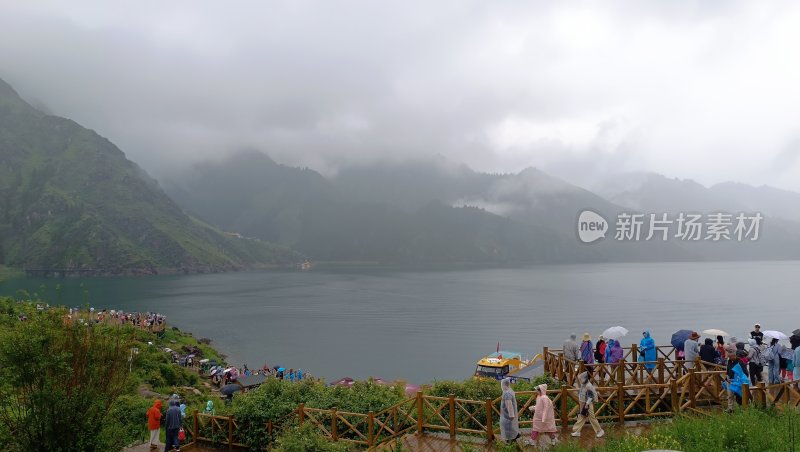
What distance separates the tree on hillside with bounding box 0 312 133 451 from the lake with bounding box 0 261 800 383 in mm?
32097

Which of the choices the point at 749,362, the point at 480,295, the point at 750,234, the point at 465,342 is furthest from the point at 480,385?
the point at 480,295

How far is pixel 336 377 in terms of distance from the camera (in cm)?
5188

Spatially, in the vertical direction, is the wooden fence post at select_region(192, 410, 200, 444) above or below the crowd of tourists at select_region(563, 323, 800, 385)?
below

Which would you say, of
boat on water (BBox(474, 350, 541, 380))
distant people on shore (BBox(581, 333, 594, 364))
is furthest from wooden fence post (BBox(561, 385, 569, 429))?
boat on water (BBox(474, 350, 541, 380))

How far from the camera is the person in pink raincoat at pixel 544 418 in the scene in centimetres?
1087

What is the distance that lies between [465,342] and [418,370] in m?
15.8

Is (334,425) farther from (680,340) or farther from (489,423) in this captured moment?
(680,340)

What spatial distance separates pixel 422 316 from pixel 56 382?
8316 centimetres

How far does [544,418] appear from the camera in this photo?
1093 centimetres

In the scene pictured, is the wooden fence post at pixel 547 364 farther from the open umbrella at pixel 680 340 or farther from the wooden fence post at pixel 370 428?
the wooden fence post at pixel 370 428

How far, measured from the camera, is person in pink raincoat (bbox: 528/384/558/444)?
1087 cm

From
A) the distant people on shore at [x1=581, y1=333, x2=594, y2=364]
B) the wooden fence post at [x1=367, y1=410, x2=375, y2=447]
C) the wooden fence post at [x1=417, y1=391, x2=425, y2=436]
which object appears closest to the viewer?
the wooden fence post at [x1=417, y1=391, x2=425, y2=436]

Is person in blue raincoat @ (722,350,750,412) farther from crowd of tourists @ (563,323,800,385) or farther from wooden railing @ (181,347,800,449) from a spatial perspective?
wooden railing @ (181,347,800,449)

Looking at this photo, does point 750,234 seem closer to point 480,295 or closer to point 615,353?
point 615,353
